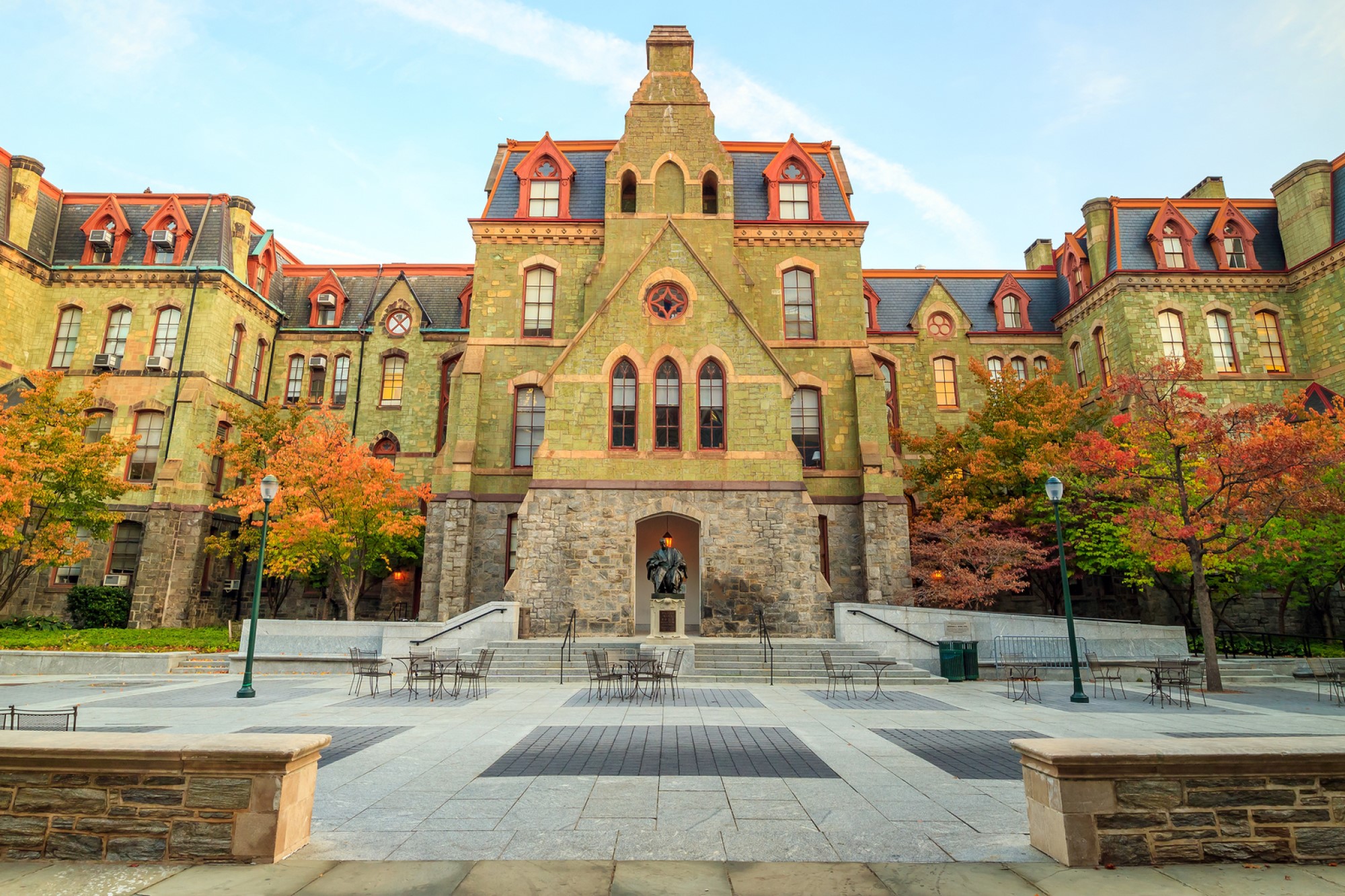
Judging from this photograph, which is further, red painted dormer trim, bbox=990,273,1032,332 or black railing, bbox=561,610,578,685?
red painted dormer trim, bbox=990,273,1032,332

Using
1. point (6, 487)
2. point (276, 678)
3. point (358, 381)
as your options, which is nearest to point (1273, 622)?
point (276, 678)

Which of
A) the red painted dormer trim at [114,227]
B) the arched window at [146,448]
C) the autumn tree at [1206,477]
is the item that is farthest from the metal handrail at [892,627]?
the red painted dormer trim at [114,227]

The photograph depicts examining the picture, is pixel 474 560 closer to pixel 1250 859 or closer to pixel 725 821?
pixel 725 821

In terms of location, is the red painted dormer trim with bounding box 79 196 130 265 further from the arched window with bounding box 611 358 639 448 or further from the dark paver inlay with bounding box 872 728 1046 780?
the dark paver inlay with bounding box 872 728 1046 780

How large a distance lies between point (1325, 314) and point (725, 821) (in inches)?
1407

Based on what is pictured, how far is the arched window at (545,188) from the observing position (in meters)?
29.4

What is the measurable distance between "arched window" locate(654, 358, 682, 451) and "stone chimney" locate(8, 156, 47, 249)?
27.5 metres

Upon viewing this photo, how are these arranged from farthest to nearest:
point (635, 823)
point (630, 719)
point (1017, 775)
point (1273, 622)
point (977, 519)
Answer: point (1273, 622) < point (977, 519) < point (630, 719) < point (1017, 775) < point (635, 823)

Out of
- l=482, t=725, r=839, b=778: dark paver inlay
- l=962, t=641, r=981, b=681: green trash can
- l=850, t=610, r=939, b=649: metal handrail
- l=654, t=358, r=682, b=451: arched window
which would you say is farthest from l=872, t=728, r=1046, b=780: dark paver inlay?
l=654, t=358, r=682, b=451: arched window

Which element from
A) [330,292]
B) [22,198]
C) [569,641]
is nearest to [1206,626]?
[569,641]

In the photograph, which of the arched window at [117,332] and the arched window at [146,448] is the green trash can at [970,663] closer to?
the arched window at [146,448]

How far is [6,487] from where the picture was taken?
20.5 meters

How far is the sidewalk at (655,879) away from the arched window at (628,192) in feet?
88.2

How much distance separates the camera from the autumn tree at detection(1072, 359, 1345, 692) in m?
17.9
